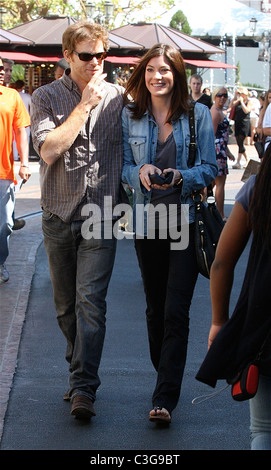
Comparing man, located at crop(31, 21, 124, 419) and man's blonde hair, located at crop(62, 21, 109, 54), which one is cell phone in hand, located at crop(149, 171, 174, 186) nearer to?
man, located at crop(31, 21, 124, 419)

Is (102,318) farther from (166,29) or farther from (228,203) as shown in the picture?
(166,29)

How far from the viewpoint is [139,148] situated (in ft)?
15.6

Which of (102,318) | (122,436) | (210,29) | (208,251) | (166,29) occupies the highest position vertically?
(210,29)

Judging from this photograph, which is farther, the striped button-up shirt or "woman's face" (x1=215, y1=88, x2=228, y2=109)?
"woman's face" (x1=215, y1=88, x2=228, y2=109)

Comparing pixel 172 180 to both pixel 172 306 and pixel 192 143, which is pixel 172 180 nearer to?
pixel 192 143

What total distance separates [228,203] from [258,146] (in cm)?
358

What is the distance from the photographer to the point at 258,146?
1045 cm

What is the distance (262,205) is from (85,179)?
2.04 metres

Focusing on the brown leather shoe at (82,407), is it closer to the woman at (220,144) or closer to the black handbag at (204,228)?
the black handbag at (204,228)

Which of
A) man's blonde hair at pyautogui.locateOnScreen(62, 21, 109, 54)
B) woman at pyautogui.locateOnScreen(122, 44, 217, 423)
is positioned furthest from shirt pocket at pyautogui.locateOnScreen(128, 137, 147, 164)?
man's blonde hair at pyautogui.locateOnScreen(62, 21, 109, 54)

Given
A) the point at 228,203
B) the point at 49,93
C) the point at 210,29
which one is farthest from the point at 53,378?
the point at 210,29

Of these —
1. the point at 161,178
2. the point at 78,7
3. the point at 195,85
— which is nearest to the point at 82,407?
the point at 161,178

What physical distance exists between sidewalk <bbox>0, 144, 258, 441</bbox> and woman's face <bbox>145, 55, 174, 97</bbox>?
182cm

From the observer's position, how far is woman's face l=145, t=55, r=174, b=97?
15.7 feet
